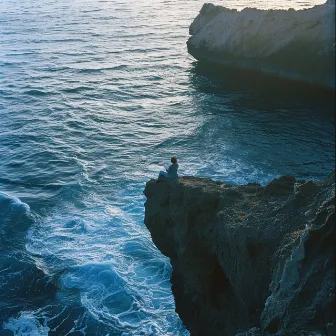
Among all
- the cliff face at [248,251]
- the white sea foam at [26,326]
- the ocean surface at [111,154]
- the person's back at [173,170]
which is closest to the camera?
the cliff face at [248,251]

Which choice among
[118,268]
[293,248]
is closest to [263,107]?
[118,268]

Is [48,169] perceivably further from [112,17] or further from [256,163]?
[112,17]

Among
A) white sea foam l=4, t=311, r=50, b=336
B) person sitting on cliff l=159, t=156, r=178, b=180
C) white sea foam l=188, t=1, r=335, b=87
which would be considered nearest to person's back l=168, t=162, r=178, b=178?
person sitting on cliff l=159, t=156, r=178, b=180

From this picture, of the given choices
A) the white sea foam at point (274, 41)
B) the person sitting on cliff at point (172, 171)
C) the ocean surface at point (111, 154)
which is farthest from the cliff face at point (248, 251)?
the white sea foam at point (274, 41)

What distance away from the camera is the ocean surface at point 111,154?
19219mm

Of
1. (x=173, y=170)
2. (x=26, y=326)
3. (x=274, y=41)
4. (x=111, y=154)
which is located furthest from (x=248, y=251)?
(x=274, y=41)

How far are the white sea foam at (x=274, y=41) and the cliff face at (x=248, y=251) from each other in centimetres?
2550

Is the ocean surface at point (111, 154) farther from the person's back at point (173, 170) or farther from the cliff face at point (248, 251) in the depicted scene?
the person's back at point (173, 170)

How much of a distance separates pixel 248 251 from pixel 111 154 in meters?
21.1

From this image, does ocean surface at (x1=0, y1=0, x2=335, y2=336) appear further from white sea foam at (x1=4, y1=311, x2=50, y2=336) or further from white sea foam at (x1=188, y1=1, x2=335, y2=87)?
white sea foam at (x1=188, y1=1, x2=335, y2=87)

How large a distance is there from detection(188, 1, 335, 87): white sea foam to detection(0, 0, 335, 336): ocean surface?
1.48 meters

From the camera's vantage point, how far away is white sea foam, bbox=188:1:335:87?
41594 millimetres

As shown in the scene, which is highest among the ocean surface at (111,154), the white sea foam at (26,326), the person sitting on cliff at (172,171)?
the person sitting on cliff at (172,171)

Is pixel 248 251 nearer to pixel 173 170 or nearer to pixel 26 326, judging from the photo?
pixel 173 170
